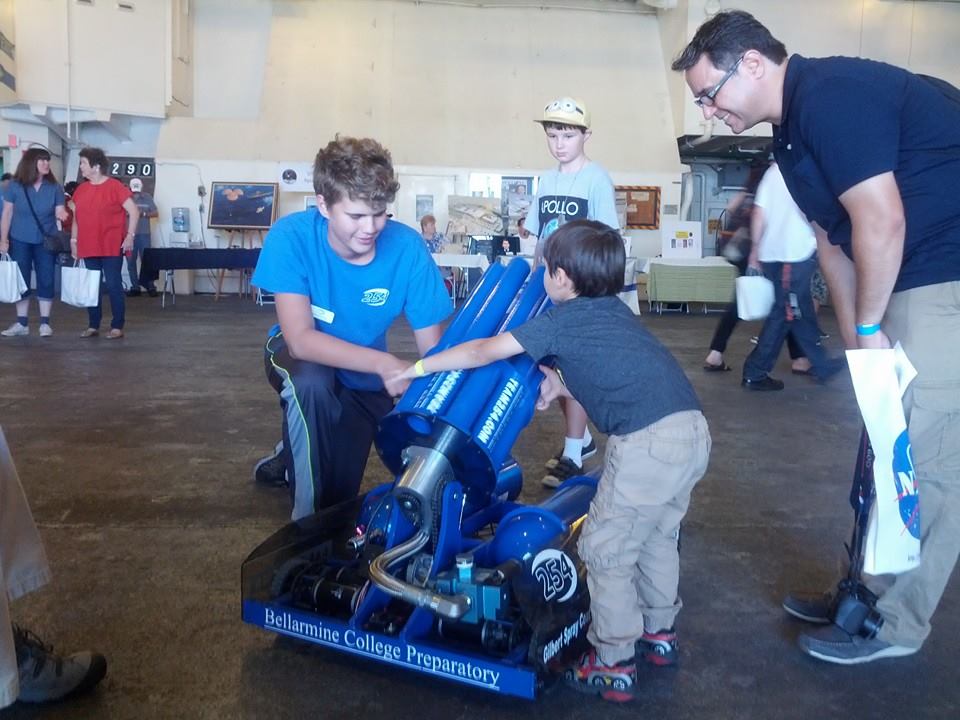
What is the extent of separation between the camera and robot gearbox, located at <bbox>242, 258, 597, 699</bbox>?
1.79 metres

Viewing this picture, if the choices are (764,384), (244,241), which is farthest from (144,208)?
(764,384)

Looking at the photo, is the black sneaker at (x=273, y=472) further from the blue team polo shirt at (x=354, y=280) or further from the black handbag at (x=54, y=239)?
the black handbag at (x=54, y=239)

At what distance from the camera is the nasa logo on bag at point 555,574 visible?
6.22 ft

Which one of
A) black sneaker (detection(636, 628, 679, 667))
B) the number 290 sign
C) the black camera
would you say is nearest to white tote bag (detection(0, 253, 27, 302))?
the number 290 sign

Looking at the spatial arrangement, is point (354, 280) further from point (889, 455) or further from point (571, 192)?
point (889, 455)

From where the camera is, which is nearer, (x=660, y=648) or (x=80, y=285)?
(x=660, y=648)

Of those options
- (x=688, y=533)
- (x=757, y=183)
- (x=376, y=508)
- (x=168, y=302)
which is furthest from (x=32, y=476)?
(x=168, y=302)

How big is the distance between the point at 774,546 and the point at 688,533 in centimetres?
28

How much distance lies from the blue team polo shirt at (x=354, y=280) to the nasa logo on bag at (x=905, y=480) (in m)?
1.34

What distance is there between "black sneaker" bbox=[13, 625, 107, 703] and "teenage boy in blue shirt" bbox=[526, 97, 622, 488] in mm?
1954

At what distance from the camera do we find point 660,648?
2035 mm


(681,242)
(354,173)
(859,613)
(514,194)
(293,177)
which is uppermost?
(293,177)

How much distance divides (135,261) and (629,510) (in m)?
12.2

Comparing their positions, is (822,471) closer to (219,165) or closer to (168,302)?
(168,302)
